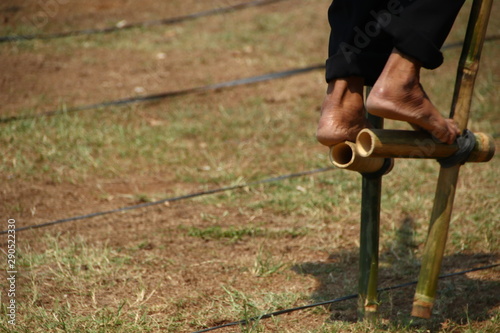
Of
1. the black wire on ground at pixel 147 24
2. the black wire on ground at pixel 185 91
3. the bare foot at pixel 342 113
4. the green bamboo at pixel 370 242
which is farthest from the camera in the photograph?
the black wire on ground at pixel 147 24

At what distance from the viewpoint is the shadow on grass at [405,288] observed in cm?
217

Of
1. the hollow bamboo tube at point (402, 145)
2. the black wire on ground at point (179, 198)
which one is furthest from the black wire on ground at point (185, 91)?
the hollow bamboo tube at point (402, 145)

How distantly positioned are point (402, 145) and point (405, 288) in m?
0.87

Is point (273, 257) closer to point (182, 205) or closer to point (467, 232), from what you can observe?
point (182, 205)

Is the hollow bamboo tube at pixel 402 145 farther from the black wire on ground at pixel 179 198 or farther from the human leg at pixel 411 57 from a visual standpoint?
the black wire on ground at pixel 179 198

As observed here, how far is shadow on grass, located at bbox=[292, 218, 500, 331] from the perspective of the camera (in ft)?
7.11

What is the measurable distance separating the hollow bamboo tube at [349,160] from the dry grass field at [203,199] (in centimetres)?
57

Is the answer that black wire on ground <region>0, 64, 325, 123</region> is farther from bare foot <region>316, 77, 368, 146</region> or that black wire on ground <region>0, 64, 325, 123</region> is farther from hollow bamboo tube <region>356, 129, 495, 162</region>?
hollow bamboo tube <region>356, 129, 495, 162</region>

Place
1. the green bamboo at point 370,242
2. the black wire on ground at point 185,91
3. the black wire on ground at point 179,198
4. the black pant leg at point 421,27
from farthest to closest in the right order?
the black wire on ground at point 185,91 → the black wire on ground at point 179,198 → the green bamboo at point 370,242 → the black pant leg at point 421,27

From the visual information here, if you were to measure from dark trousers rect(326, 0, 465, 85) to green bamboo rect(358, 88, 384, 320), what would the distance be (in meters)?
0.23

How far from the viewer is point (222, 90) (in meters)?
4.86

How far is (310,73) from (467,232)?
2.63 m

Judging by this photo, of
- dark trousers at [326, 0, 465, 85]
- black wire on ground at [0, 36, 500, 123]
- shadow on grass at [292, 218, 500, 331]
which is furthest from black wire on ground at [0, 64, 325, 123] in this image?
dark trousers at [326, 0, 465, 85]

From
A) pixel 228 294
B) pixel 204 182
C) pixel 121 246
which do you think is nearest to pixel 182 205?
pixel 204 182
